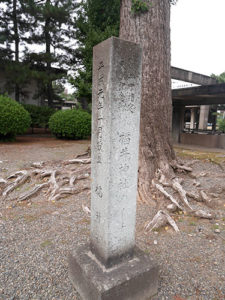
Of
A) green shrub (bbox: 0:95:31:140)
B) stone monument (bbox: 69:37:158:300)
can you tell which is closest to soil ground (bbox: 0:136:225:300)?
stone monument (bbox: 69:37:158:300)

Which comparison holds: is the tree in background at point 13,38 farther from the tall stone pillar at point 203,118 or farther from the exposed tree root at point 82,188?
the tall stone pillar at point 203,118

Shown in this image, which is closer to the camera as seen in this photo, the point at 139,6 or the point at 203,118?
the point at 139,6

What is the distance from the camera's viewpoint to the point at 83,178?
17.7ft

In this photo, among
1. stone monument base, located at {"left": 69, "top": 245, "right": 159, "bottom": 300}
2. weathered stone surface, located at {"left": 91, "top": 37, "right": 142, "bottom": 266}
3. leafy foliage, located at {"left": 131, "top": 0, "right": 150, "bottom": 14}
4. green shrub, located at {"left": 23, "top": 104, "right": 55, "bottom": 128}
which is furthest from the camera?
green shrub, located at {"left": 23, "top": 104, "right": 55, "bottom": 128}

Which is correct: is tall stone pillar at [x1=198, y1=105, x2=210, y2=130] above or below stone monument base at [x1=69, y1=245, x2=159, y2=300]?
above

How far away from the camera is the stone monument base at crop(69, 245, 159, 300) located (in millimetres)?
1822

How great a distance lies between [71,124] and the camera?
12633 mm

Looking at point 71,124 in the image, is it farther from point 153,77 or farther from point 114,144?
point 114,144

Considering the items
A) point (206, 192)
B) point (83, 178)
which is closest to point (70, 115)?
point (83, 178)

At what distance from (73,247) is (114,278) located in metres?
1.14

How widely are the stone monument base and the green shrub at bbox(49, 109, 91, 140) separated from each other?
36.0ft

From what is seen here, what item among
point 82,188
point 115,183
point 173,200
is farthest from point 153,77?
point 115,183

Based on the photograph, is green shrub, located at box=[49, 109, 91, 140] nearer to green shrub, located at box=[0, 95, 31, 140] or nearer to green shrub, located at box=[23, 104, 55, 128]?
green shrub, located at box=[23, 104, 55, 128]

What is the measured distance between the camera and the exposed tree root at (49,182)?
4.58 m
